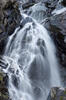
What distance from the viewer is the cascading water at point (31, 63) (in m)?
13.6

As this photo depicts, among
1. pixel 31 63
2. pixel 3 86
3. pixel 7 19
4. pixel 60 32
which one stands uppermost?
pixel 7 19

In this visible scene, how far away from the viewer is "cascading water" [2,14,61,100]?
13617mm

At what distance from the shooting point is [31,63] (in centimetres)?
1620

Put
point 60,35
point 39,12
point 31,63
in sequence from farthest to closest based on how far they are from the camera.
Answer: point 39,12 < point 60,35 < point 31,63

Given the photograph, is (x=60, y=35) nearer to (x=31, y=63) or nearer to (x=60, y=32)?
(x=60, y=32)

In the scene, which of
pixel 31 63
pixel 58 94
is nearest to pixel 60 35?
pixel 31 63

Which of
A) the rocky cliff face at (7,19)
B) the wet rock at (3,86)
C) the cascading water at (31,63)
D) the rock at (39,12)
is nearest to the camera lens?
the wet rock at (3,86)

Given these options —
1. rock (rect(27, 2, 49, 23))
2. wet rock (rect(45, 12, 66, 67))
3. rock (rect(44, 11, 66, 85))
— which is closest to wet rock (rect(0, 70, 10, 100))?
rock (rect(44, 11, 66, 85))

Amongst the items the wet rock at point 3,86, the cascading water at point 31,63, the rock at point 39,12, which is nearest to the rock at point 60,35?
the cascading water at point 31,63

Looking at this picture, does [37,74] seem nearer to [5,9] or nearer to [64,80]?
[64,80]

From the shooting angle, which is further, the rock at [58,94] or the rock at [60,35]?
the rock at [60,35]

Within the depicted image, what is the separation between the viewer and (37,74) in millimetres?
16078

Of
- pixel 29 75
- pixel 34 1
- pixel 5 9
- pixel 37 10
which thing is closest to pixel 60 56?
pixel 29 75

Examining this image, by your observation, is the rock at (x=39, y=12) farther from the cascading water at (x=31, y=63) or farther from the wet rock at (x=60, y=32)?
the wet rock at (x=60, y=32)
